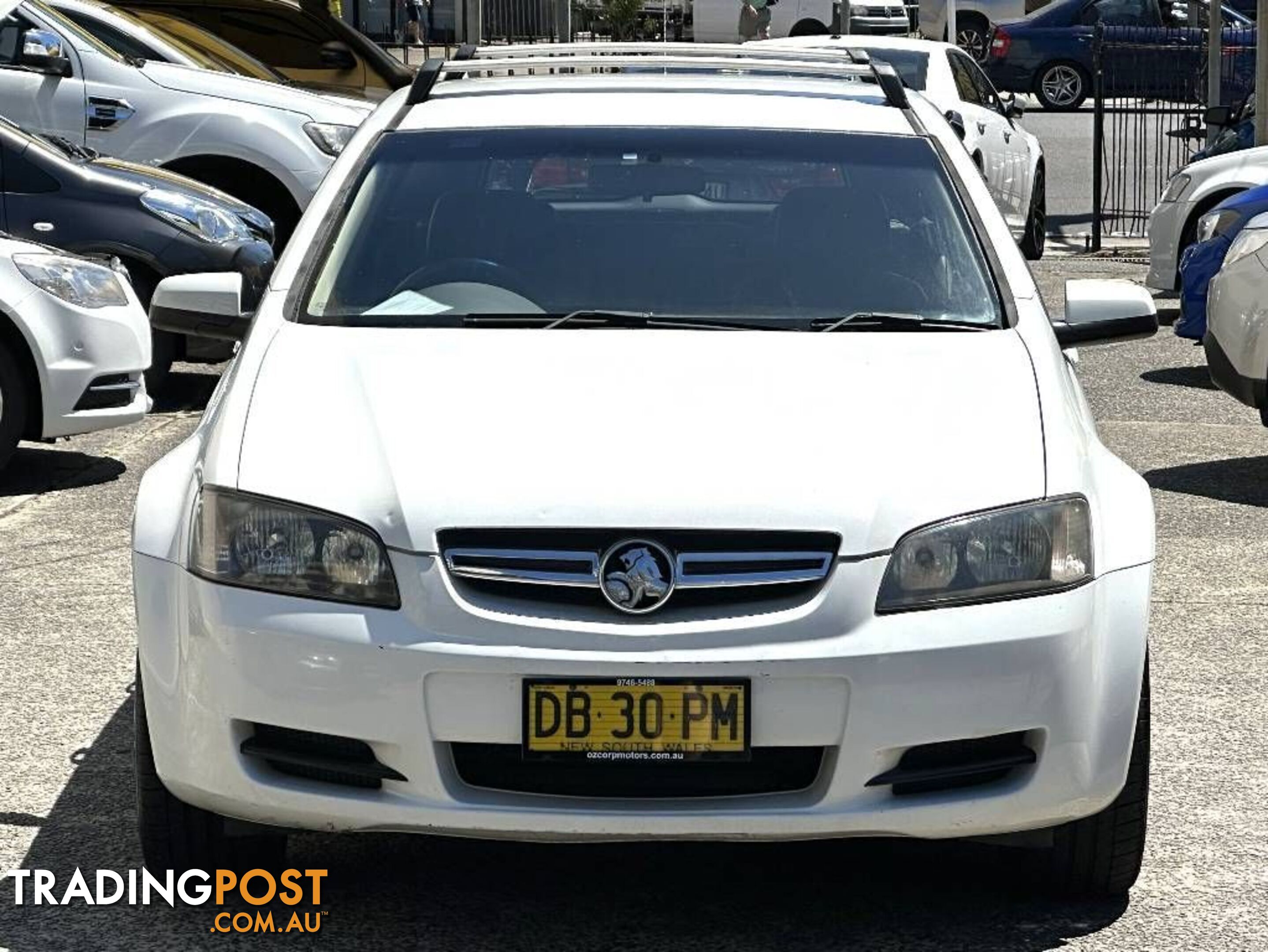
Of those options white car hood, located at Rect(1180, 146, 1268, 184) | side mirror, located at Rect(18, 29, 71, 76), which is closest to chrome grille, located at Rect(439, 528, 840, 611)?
side mirror, located at Rect(18, 29, 71, 76)

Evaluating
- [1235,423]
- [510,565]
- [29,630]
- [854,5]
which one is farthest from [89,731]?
[854,5]

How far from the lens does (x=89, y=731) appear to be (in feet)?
18.6

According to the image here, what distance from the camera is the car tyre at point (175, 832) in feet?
14.4

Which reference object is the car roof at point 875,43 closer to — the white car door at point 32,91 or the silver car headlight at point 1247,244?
the white car door at point 32,91

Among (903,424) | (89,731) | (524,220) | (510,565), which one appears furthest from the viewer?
(89,731)

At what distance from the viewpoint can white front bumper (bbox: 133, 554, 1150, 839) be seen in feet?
12.8

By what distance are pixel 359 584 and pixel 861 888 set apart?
48.4 inches

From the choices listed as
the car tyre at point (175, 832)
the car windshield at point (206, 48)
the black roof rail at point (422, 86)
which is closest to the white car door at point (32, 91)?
the car windshield at point (206, 48)

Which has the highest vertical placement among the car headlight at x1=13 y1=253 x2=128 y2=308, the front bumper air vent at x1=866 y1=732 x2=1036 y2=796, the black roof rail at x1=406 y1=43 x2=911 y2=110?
the black roof rail at x1=406 y1=43 x2=911 y2=110

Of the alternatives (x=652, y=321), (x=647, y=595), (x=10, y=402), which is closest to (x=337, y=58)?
(x=10, y=402)

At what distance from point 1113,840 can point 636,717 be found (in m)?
1.02

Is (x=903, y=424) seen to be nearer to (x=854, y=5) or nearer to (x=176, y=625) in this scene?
(x=176, y=625)

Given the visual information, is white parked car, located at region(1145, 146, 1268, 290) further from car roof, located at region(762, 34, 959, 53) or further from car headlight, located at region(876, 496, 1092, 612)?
car headlight, located at region(876, 496, 1092, 612)

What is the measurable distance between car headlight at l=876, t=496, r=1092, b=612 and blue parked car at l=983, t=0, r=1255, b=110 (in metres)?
24.7
